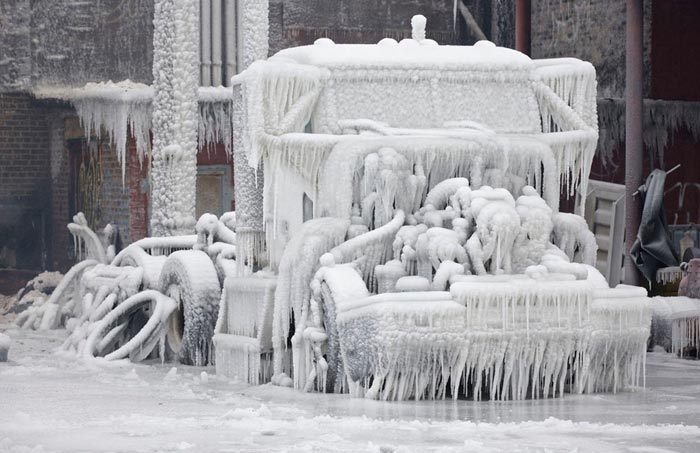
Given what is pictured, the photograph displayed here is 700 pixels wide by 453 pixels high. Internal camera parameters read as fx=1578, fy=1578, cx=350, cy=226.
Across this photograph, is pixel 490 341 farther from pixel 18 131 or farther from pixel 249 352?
pixel 18 131

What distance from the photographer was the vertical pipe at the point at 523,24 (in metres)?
24.6

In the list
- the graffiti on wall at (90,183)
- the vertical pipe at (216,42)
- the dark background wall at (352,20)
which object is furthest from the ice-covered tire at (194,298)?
the dark background wall at (352,20)

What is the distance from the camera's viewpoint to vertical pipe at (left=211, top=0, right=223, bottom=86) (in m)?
23.7

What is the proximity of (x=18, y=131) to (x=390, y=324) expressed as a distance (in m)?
17.8

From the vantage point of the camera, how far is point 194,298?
49.3ft

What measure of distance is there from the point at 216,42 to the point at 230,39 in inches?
9.4

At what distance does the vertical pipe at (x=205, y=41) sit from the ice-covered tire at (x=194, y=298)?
8.49m

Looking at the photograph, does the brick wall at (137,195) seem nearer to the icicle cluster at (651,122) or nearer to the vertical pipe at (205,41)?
the vertical pipe at (205,41)

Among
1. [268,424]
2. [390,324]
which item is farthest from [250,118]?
[268,424]

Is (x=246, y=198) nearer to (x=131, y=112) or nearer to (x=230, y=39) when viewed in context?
(x=230, y=39)

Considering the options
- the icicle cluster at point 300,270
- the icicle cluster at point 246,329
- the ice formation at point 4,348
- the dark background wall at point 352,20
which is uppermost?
the dark background wall at point 352,20

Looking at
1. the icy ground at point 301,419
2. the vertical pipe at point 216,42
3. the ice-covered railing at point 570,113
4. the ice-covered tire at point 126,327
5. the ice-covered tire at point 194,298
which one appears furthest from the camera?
the vertical pipe at point 216,42

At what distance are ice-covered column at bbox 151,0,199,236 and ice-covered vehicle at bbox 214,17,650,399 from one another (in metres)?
5.21

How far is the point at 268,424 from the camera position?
10695 mm
